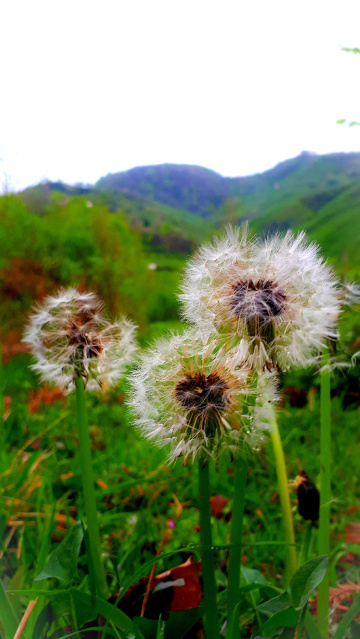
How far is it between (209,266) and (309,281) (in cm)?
9

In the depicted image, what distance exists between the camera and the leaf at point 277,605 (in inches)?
16.6

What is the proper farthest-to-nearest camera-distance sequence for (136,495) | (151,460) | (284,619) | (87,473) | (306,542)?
(151,460)
(136,495)
(306,542)
(87,473)
(284,619)

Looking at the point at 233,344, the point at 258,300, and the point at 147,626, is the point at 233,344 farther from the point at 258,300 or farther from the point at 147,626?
the point at 147,626

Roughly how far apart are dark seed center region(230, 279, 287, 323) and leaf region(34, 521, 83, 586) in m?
0.30

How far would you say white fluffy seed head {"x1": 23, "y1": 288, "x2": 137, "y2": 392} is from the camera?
0.53 meters

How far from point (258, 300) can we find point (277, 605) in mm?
258

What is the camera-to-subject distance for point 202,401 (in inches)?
16.0

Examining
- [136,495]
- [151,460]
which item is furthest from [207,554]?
[151,460]

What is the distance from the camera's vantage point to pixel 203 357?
1.42 feet

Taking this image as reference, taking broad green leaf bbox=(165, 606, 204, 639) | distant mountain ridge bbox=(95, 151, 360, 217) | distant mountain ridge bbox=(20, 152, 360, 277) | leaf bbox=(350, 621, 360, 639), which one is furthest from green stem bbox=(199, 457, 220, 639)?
distant mountain ridge bbox=(95, 151, 360, 217)

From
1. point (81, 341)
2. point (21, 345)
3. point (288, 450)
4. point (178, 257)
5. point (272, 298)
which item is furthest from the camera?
point (21, 345)

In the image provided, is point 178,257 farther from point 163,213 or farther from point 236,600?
point 236,600

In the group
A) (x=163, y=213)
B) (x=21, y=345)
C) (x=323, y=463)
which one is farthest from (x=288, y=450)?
(x=21, y=345)

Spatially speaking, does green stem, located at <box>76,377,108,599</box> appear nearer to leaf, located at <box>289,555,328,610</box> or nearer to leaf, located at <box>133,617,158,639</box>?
leaf, located at <box>133,617,158,639</box>
